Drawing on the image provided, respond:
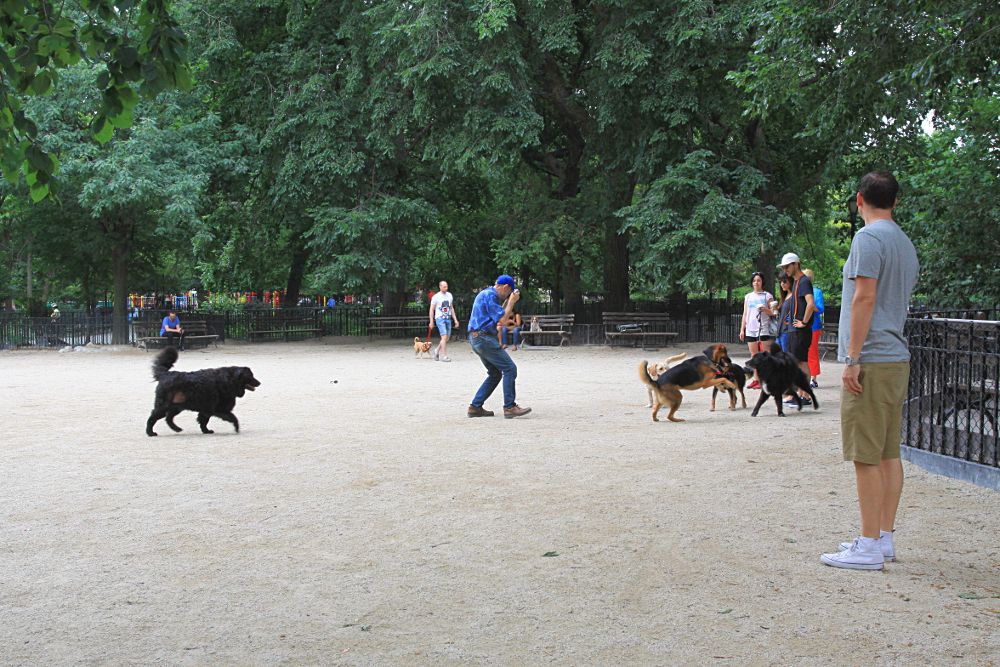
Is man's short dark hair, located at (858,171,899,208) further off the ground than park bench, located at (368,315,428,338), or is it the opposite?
man's short dark hair, located at (858,171,899,208)

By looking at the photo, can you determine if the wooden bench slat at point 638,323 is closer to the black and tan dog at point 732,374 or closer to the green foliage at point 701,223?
the green foliage at point 701,223

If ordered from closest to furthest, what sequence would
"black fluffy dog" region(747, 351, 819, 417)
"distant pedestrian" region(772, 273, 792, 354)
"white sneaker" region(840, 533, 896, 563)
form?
"white sneaker" region(840, 533, 896, 563)
"black fluffy dog" region(747, 351, 819, 417)
"distant pedestrian" region(772, 273, 792, 354)

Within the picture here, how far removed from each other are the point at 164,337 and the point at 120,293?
3363 mm

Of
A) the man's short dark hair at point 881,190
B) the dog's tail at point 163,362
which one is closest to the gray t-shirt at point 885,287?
the man's short dark hair at point 881,190

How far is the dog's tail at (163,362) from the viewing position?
11258mm

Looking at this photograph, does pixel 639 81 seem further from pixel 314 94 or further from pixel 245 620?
pixel 245 620

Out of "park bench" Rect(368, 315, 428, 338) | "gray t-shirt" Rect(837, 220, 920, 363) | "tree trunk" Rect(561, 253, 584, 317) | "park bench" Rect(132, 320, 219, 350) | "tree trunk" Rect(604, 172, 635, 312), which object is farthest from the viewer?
"park bench" Rect(368, 315, 428, 338)

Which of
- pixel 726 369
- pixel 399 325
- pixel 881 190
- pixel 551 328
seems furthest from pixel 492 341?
pixel 399 325

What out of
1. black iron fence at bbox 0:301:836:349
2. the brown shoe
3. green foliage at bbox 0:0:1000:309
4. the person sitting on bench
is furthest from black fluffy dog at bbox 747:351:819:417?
the person sitting on bench

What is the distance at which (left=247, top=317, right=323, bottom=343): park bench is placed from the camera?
34.7m

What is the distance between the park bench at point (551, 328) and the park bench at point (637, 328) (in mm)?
1157

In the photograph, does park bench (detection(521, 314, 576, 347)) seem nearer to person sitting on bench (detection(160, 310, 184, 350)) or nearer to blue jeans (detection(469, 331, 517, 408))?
person sitting on bench (detection(160, 310, 184, 350))

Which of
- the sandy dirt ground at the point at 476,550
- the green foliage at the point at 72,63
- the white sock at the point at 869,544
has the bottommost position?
the sandy dirt ground at the point at 476,550

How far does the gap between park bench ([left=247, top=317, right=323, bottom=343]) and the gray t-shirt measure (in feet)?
101
